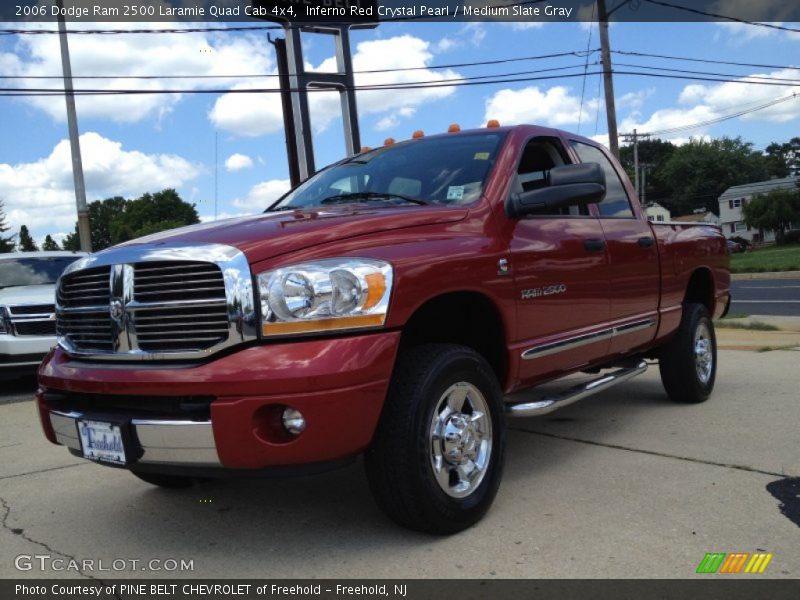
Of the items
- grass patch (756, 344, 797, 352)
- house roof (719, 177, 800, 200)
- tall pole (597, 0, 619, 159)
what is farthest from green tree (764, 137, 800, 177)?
grass patch (756, 344, 797, 352)

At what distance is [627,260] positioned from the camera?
4719 millimetres

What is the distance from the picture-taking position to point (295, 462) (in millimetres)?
2828

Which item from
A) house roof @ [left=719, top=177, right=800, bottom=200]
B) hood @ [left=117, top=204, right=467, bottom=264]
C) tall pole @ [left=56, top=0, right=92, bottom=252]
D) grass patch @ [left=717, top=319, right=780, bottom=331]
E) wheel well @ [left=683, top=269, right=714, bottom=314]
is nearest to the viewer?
hood @ [left=117, top=204, right=467, bottom=264]

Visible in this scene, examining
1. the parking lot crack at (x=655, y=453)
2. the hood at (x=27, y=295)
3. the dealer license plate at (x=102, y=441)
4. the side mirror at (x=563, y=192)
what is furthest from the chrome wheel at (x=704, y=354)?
the hood at (x=27, y=295)

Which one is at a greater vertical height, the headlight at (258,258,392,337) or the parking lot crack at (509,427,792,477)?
the headlight at (258,258,392,337)

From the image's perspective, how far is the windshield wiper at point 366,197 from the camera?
3887 millimetres

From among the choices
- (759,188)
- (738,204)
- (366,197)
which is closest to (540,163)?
(366,197)

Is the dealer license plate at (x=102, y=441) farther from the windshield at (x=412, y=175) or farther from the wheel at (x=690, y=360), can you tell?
the wheel at (x=690, y=360)

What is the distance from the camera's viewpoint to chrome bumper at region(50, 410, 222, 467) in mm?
2781

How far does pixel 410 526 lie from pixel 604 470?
1.47 metres

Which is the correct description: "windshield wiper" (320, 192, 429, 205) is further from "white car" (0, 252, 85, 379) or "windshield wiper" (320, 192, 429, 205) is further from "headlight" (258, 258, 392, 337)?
"white car" (0, 252, 85, 379)

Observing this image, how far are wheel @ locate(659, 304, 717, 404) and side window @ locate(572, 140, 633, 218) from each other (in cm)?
110
